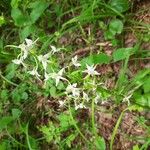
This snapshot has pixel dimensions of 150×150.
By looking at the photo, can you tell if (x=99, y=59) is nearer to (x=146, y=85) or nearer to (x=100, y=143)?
(x=146, y=85)

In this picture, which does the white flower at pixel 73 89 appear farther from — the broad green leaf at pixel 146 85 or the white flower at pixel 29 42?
the broad green leaf at pixel 146 85

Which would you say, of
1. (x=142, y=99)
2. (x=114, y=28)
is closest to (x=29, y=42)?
(x=142, y=99)

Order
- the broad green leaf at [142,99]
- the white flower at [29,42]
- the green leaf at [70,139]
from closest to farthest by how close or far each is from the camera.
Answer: the white flower at [29,42], the broad green leaf at [142,99], the green leaf at [70,139]

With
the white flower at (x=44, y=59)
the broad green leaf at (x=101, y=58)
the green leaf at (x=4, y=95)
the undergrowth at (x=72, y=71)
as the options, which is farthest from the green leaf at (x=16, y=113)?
the white flower at (x=44, y=59)

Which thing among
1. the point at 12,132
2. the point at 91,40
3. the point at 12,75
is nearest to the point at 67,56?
the point at 91,40

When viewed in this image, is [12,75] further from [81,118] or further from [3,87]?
[81,118]
